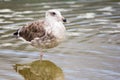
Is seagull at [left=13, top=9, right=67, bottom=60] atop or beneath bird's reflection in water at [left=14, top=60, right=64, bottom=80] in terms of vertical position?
atop

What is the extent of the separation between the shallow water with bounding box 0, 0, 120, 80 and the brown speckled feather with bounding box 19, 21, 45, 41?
18.8 inches

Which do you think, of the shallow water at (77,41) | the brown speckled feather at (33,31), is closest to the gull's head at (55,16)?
the brown speckled feather at (33,31)

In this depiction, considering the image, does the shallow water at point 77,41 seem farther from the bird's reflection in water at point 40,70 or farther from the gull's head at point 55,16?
the gull's head at point 55,16

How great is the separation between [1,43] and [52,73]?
2544 mm

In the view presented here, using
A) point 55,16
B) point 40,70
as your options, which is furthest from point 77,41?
point 40,70

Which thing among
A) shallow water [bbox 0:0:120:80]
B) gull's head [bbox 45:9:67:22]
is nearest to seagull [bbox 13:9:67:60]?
gull's head [bbox 45:9:67:22]

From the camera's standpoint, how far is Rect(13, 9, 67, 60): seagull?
8859mm

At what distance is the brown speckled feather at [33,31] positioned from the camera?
29.8ft

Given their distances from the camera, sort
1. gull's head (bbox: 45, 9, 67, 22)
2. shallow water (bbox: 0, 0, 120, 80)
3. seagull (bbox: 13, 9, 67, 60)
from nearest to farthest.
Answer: shallow water (bbox: 0, 0, 120, 80)
seagull (bbox: 13, 9, 67, 60)
gull's head (bbox: 45, 9, 67, 22)

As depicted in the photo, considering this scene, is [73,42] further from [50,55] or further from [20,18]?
[20,18]

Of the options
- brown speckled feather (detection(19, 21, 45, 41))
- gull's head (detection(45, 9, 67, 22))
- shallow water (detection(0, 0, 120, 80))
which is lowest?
shallow water (detection(0, 0, 120, 80))

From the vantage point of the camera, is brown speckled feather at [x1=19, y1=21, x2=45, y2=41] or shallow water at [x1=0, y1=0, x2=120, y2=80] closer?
shallow water at [x1=0, y1=0, x2=120, y2=80]

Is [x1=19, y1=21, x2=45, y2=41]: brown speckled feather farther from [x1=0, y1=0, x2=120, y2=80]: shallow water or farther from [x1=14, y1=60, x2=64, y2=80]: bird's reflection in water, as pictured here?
[x1=14, y1=60, x2=64, y2=80]: bird's reflection in water

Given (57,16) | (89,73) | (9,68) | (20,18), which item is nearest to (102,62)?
(89,73)
